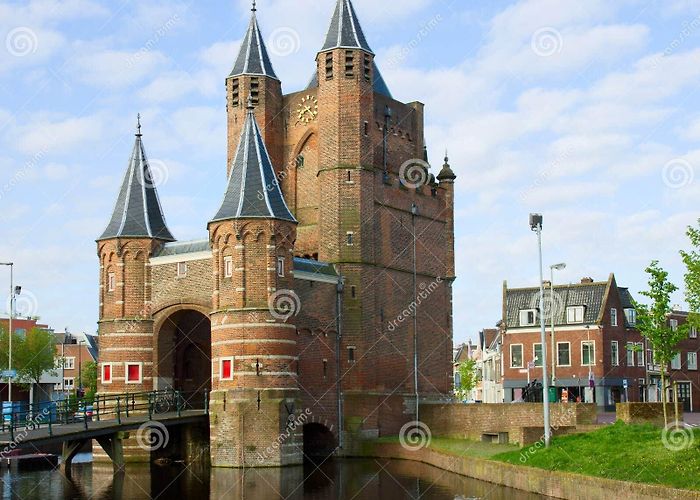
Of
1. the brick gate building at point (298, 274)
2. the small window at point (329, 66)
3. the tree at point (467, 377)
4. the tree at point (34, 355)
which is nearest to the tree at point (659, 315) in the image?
the brick gate building at point (298, 274)

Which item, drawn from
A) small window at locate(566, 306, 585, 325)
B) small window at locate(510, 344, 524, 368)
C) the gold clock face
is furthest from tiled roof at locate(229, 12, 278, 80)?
small window at locate(510, 344, 524, 368)

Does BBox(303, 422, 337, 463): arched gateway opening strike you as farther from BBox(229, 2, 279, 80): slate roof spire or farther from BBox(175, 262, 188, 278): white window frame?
BBox(229, 2, 279, 80): slate roof spire

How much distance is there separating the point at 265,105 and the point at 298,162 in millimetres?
3763

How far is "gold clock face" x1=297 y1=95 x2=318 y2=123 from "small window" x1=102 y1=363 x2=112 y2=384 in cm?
1758

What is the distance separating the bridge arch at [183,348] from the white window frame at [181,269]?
4.94ft

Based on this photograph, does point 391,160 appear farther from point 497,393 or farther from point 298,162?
point 497,393

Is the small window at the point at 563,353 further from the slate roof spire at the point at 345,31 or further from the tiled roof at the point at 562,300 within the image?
the slate roof spire at the point at 345,31

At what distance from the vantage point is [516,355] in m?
72.9

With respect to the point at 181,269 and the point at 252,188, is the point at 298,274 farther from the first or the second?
the point at 181,269

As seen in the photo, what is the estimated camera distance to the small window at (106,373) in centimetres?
4906

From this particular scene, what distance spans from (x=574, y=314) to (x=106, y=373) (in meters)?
35.2

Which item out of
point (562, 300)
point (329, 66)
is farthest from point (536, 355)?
point (329, 66)

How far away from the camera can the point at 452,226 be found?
59812mm

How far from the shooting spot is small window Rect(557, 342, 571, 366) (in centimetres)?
6952
